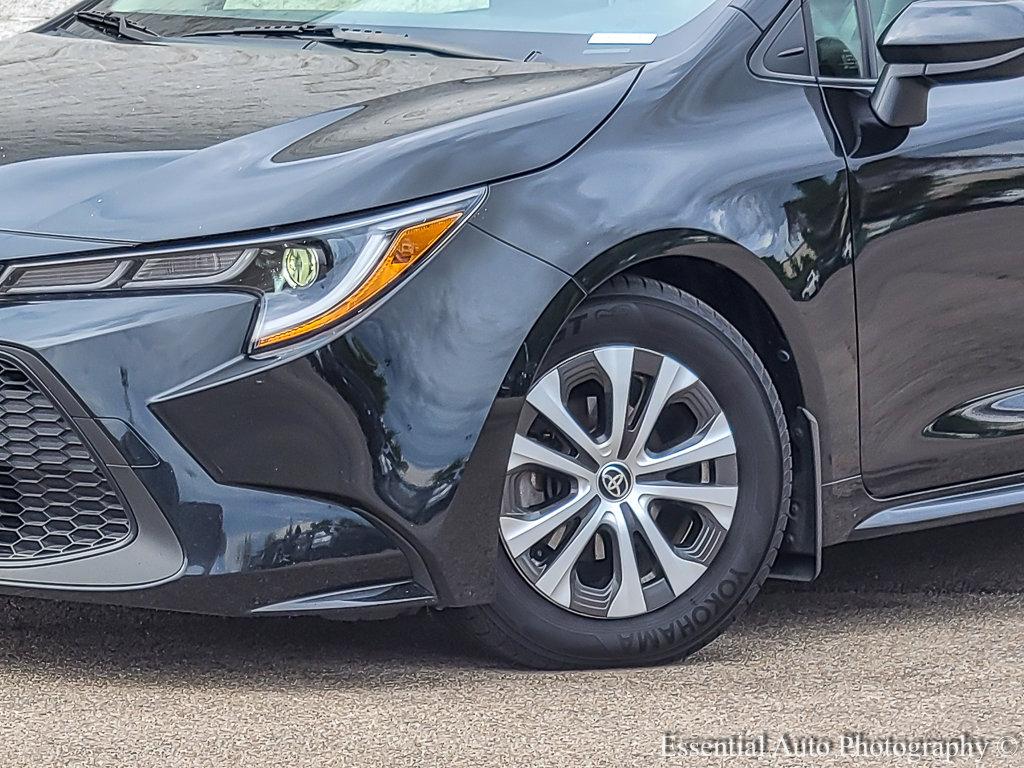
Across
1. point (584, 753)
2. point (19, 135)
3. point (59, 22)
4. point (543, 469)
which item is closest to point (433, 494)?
point (543, 469)

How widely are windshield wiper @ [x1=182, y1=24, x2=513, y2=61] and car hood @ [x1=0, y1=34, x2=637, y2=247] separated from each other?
3.5 inches

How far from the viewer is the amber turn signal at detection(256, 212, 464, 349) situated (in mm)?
2971

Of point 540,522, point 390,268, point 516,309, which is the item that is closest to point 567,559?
point 540,522

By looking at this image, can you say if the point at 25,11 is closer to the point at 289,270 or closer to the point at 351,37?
the point at 351,37

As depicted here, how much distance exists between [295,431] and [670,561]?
2.66 ft

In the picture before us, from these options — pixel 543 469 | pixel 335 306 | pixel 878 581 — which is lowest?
pixel 878 581

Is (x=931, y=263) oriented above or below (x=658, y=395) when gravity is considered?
above

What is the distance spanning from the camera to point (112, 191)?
3.03 m

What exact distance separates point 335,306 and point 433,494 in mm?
358

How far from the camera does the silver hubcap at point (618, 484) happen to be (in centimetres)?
325

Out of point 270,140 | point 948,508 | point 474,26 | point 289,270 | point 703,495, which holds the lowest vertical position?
point 948,508

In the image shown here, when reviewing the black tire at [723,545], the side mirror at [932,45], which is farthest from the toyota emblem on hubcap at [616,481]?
the side mirror at [932,45]

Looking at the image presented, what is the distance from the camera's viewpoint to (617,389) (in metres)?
3.29

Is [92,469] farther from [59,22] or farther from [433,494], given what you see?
[59,22]
